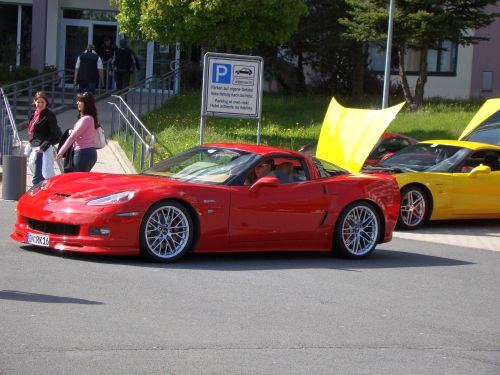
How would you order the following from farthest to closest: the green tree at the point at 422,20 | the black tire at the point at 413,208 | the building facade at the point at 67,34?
the building facade at the point at 67,34 → the green tree at the point at 422,20 → the black tire at the point at 413,208

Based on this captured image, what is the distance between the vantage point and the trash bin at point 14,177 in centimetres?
1427

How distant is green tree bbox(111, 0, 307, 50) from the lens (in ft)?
74.7

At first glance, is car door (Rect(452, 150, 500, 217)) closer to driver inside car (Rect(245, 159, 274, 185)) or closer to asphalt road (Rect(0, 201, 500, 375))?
asphalt road (Rect(0, 201, 500, 375))

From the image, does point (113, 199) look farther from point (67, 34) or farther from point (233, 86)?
point (67, 34)

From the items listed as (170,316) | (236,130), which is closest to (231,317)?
(170,316)

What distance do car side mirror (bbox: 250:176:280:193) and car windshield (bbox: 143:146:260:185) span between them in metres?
0.28

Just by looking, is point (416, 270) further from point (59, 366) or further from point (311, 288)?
point (59, 366)

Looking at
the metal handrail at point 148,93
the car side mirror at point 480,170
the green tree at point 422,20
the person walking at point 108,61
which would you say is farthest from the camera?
the person walking at point 108,61

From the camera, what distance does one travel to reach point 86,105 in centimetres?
1313

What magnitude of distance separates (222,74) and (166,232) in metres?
8.13

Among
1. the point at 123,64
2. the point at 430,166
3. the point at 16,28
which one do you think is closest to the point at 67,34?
the point at 16,28

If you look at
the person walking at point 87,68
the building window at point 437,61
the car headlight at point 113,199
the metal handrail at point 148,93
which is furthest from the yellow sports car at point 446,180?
the building window at point 437,61

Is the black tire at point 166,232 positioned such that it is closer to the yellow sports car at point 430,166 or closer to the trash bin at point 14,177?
the trash bin at point 14,177

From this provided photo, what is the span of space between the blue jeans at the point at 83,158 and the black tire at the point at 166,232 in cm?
384
